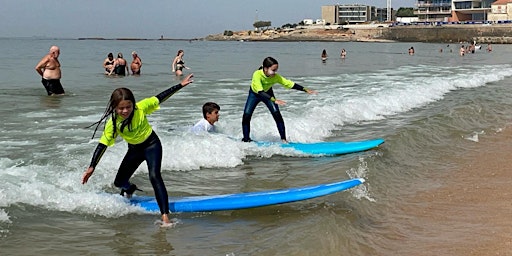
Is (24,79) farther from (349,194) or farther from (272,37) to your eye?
(272,37)

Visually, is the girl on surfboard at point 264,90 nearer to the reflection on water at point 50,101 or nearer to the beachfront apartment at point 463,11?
the reflection on water at point 50,101

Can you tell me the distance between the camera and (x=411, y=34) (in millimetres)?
105938

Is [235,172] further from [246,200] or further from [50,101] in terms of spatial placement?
[50,101]

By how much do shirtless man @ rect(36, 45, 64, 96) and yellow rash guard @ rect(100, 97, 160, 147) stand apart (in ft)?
37.3

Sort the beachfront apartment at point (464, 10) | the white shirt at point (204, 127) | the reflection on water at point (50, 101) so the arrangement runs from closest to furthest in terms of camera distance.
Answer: the white shirt at point (204, 127) → the reflection on water at point (50, 101) → the beachfront apartment at point (464, 10)

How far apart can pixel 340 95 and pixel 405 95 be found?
1.95 m

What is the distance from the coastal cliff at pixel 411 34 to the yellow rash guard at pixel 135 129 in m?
91.3

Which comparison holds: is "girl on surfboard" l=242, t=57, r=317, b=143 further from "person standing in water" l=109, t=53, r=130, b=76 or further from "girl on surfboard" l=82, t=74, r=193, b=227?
"person standing in water" l=109, t=53, r=130, b=76

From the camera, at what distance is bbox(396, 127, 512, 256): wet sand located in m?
4.98

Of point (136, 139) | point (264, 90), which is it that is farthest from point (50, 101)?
point (136, 139)

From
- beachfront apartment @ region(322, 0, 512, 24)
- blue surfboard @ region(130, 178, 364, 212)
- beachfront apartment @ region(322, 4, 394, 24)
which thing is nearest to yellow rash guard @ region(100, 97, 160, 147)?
blue surfboard @ region(130, 178, 364, 212)

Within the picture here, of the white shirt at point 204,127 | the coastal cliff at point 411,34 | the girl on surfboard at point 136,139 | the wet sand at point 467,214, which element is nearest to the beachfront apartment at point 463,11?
the coastal cliff at point 411,34

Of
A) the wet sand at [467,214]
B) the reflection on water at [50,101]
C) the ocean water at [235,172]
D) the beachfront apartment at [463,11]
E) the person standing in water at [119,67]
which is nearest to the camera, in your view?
the wet sand at [467,214]

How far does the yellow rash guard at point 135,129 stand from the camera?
534 centimetres
